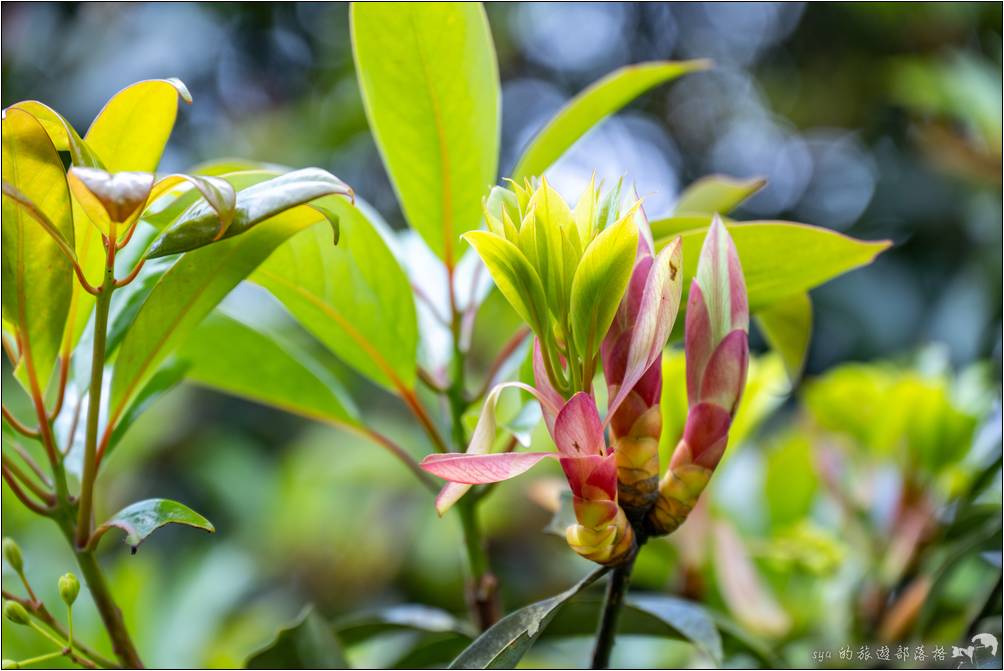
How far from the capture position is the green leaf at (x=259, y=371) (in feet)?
1.95

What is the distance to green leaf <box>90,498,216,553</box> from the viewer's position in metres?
0.39

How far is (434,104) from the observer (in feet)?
1.73

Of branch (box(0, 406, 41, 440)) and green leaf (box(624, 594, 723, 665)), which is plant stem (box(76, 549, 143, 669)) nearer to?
branch (box(0, 406, 41, 440))

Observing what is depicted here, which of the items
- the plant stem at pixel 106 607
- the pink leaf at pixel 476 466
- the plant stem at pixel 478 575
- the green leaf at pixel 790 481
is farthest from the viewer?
the green leaf at pixel 790 481

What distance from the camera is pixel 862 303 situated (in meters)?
1.86

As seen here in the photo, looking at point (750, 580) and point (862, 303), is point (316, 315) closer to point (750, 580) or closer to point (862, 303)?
point (750, 580)

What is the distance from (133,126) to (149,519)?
183 mm

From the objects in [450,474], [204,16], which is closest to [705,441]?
[450,474]

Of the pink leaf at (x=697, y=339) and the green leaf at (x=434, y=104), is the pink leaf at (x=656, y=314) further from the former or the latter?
the green leaf at (x=434, y=104)

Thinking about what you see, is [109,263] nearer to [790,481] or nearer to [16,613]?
[16,613]

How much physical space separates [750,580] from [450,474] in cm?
56

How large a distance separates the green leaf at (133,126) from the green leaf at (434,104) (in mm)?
114

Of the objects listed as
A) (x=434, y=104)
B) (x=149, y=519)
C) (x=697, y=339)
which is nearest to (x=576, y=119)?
(x=434, y=104)

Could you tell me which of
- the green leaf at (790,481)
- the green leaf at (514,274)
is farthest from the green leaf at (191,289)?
the green leaf at (790,481)
